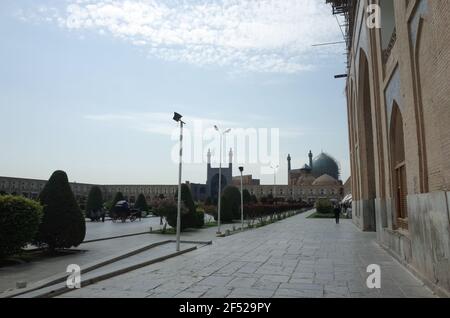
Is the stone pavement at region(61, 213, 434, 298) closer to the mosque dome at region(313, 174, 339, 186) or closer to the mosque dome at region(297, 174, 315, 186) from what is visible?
the mosque dome at region(313, 174, 339, 186)

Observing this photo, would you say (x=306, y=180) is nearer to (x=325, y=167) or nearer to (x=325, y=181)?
(x=325, y=181)

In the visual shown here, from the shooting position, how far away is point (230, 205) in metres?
27.5

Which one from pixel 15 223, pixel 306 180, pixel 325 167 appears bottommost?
pixel 15 223

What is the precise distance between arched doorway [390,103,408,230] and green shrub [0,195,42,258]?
29.7 feet

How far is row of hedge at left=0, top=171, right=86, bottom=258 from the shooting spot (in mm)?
8664

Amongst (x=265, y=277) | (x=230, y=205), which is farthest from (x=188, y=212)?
(x=265, y=277)

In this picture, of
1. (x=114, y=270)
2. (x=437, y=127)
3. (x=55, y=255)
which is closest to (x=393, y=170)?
(x=437, y=127)

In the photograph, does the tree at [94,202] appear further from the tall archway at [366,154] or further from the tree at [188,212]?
the tall archway at [366,154]

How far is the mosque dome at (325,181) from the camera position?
90.2 m

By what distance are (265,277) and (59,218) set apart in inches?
237

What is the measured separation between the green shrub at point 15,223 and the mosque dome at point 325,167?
94.3 metres

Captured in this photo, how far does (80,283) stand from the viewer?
6.55m

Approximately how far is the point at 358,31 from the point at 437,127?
1168 centimetres
